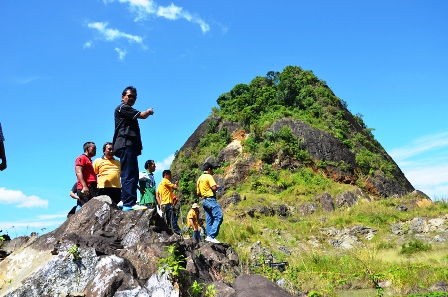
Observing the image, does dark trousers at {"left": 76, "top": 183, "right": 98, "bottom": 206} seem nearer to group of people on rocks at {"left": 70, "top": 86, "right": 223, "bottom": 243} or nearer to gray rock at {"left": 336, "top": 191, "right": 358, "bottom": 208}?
group of people on rocks at {"left": 70, "top": 86, "right": 223, "bottom": 243}

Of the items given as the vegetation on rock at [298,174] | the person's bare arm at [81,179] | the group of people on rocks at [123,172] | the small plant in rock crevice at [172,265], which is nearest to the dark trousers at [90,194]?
the group of people on rocks at [123,172]

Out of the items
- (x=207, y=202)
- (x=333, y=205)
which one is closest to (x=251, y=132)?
(x=333, y=205)

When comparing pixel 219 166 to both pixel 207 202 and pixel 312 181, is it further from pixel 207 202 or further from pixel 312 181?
pixel 207 202

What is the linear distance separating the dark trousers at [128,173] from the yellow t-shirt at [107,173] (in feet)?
1.84

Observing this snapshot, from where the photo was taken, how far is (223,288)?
14.8ft

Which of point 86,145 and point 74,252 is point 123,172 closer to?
point 86,145

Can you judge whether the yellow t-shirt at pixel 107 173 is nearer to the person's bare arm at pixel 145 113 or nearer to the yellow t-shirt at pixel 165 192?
the person's bare arm at pixel 145 113

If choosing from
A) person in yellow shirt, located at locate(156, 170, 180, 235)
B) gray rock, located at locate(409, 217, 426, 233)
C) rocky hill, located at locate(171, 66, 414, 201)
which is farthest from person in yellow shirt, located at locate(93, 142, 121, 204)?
rocky hill, located at locate(171, 66, 414, 201)

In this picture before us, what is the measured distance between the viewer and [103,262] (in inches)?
183

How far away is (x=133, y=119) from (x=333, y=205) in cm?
1755

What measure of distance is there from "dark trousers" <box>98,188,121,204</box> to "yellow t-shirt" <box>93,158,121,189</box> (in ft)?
0.18

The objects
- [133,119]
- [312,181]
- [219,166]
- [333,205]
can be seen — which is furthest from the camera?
[219,166]

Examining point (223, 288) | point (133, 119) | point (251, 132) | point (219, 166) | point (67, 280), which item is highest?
point (251, 132)

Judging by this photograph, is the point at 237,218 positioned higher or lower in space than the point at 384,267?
higher
